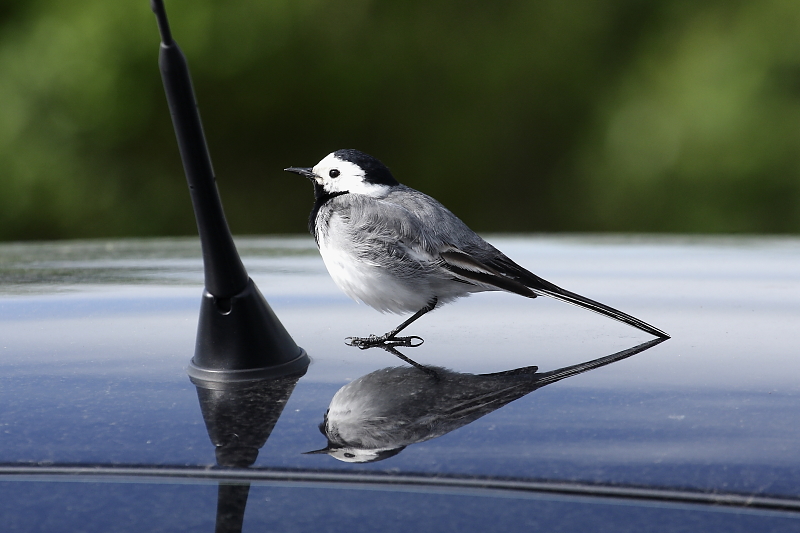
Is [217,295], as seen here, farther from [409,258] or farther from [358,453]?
[409,258]

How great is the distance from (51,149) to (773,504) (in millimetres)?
12061

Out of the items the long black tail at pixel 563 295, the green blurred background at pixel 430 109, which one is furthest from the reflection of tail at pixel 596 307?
the green blurred background at pixel 430 109

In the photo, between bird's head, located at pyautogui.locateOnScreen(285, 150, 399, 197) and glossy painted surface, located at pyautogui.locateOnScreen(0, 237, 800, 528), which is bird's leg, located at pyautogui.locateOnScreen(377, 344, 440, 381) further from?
bird's head, located at pyautogui.locateOnScreen(285, 150, 399, 197)

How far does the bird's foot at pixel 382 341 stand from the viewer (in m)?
2.27

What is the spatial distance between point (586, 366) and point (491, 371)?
210 mm

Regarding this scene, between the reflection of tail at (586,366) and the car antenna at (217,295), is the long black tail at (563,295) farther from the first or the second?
the car antenna at (217,295)

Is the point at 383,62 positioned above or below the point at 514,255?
above

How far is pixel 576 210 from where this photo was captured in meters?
12.4

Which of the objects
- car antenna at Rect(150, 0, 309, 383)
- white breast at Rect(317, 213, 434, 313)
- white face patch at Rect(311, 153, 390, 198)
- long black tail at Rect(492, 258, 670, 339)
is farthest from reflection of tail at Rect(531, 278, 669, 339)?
car antenna at Rect(150, 0, 309, 383)

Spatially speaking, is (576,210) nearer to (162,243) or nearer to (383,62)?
(383,62)

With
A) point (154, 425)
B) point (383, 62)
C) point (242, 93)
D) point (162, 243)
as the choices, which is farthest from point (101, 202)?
point (154, 425)

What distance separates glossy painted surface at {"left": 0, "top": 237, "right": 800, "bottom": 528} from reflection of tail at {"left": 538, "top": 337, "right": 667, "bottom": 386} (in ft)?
0.09

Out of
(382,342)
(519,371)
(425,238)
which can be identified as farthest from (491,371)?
(425,238)

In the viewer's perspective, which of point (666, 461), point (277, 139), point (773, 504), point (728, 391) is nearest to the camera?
point (773, 504)
